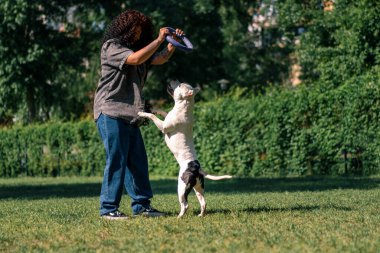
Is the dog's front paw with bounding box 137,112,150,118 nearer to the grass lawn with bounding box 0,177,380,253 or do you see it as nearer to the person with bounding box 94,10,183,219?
the person with bounding box 94,10,183,219

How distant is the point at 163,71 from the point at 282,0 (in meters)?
10.4

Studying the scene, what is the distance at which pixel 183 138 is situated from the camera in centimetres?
881

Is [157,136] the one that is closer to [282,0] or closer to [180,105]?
[282,0]

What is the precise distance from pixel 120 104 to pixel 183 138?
0.78 meters

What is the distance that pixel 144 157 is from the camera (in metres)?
9.30

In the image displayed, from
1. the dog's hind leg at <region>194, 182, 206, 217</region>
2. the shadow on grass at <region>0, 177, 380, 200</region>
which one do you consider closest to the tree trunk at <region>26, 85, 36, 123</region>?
the shadow on grass at <region>0, 177, 380, 200</region>

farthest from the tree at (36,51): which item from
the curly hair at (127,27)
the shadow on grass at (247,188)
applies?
the curly hair at (127,27)

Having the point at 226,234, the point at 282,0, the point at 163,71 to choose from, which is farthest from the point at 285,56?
the point at 226,234

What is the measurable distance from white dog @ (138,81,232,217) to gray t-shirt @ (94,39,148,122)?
19 centimetres

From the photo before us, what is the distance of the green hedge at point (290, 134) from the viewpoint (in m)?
21.7

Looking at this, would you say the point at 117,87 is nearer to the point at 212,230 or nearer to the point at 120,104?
the point at 120,104

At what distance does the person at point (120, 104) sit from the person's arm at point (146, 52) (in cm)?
1

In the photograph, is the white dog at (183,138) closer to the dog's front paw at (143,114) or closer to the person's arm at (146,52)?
the dog's front paw at (143,114)

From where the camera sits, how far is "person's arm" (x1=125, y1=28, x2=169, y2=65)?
860cm
